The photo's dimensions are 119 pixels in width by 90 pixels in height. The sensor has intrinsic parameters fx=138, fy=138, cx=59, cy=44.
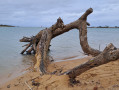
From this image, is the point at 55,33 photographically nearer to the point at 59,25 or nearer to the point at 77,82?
the point at 59,25

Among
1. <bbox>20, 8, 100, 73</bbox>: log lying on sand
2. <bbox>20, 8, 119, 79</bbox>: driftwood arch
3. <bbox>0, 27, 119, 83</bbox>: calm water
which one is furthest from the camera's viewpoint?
<bbox>0, 27, 119, 83</bbox>: calm water

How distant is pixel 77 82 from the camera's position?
332 centimetres

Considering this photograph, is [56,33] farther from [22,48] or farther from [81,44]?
[22,48]

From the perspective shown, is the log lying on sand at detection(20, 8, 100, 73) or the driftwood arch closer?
the driftwood arch

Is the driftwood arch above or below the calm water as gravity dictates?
above

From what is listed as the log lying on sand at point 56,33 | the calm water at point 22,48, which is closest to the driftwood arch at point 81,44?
the log lying on sand at point 56,33

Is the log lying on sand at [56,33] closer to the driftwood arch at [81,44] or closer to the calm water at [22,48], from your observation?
the driftwood arch at [81,44]

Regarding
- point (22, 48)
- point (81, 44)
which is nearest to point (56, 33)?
point (81, 44)

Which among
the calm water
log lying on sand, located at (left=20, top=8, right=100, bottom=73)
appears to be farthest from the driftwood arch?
the calm water

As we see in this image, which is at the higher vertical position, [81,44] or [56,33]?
[56,33]

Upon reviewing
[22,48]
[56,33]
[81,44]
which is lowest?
[22,48]

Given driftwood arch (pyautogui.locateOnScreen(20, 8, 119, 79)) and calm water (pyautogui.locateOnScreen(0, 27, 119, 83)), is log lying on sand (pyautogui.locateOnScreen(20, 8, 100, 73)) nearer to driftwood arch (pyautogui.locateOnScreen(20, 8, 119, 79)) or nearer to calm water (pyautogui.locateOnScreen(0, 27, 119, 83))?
driftwood arch (pyautogui.locateOnScreen(20, 8, 119, 79))

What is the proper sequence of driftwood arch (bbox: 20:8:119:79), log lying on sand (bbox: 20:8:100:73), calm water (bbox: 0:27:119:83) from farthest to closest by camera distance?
calm water (bbox: 0:27:119:83) < log lying on sand (bbox: 20:8:100:73) < driftwood arch (bbox: 20:8:119:79)

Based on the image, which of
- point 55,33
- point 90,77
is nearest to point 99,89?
point 90,77
